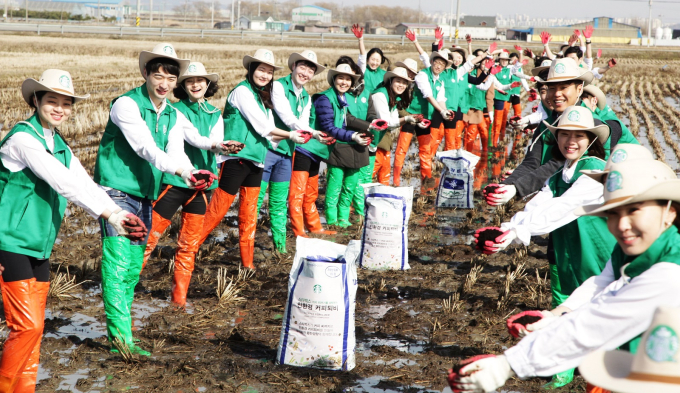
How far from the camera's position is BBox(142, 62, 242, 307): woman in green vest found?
5.45 meters

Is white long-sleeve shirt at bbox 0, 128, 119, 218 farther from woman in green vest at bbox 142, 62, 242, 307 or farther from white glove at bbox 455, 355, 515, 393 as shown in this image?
white glove at bbox 455, 355, 515, 393

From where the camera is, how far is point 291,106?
696cm

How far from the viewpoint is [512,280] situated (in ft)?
20.8

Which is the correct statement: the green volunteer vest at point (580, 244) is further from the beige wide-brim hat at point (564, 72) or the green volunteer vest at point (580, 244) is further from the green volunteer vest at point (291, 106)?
the green volunteer vest at point (291, 106)

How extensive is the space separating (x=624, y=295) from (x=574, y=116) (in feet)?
5.89

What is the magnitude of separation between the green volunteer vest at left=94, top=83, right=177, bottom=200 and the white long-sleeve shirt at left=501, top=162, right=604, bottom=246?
2.33 meters

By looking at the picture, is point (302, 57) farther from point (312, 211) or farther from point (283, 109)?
point (312, 211)

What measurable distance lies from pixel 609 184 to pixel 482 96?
385 inches

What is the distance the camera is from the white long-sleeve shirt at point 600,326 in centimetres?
242

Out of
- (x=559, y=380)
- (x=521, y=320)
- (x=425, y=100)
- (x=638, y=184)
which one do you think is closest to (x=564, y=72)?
Result: (x=559, y=380)

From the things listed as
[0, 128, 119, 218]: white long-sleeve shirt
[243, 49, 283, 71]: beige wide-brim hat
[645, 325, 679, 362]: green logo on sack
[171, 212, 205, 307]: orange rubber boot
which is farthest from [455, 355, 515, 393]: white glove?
[243, 49, 283, 71]: beige wide-brim hat

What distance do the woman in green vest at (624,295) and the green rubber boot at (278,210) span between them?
14.9 feet

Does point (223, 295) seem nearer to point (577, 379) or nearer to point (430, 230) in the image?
point (577, 379)

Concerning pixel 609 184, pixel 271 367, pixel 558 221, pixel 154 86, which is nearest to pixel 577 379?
pixel 558 221
